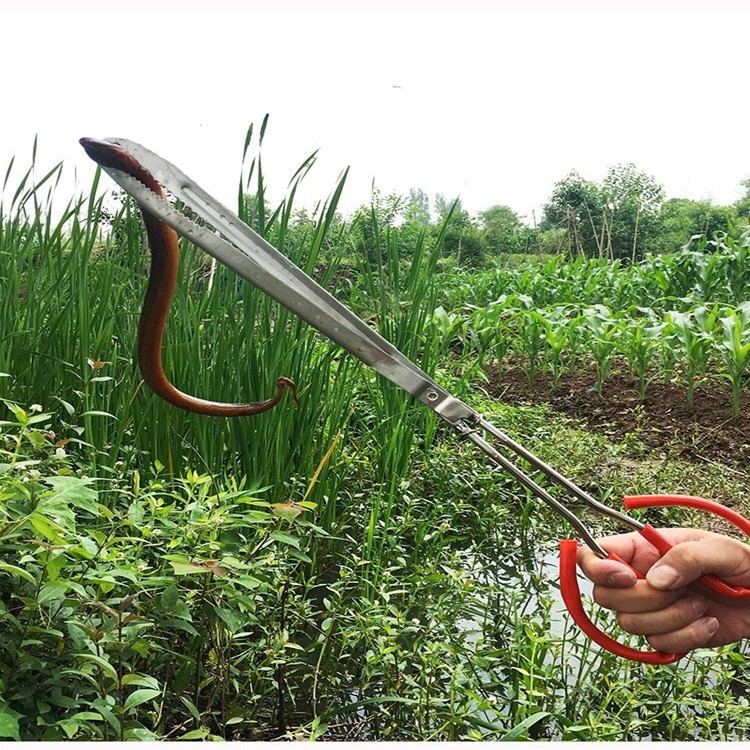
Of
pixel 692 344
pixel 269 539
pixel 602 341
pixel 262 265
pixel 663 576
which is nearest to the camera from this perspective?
pixel 262 265

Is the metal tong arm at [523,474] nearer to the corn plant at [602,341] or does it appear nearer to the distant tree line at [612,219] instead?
the corn plant at [602,341]

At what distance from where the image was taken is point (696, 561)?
0.88 m

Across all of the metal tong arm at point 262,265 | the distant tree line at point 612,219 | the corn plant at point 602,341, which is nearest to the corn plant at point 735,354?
the corn plant at point 602,341

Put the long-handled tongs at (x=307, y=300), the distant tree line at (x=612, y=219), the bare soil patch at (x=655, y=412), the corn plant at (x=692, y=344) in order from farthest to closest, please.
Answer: the distant tree line at (x=612, y=219)
the corn plant at (x=692, y=344)
the bare soil patch at (x=655, y=412)
the long-handled tongs at (x=307, y=300)

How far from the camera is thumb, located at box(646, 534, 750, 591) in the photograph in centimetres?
88

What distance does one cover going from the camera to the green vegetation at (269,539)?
894 millimetres

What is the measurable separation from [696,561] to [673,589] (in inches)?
1.9

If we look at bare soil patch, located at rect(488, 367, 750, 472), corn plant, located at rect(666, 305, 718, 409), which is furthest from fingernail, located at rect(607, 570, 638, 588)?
corn plant, located at rect(666, 305, 718, 409)

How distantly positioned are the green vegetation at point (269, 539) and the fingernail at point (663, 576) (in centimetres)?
27

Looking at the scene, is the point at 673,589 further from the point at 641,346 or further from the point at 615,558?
the point at 641,346

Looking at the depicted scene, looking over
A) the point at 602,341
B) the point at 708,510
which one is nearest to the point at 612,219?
the point at 602,341

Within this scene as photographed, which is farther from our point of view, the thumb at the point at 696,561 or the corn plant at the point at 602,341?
the corn plant at the point at 602,341

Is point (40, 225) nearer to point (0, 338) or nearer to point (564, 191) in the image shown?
point (0, 338)

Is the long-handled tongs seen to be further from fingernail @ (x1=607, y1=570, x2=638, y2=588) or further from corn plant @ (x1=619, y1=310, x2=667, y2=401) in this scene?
corn plant @ (x1=619, y1=310, x2=667, y2=401)
